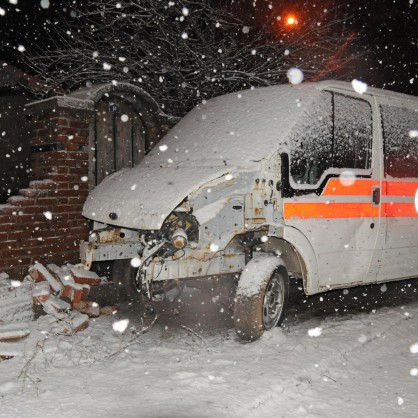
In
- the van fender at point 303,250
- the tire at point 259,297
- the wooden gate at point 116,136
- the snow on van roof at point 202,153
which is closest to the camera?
the snow on van roof at point 202,153

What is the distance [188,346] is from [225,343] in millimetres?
351

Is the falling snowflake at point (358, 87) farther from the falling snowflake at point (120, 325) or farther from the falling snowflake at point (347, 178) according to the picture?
the falling snowflake at point (120, 325)

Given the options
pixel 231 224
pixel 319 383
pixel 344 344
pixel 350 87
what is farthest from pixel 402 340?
pixel 350 87

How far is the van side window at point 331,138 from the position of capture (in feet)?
15.6

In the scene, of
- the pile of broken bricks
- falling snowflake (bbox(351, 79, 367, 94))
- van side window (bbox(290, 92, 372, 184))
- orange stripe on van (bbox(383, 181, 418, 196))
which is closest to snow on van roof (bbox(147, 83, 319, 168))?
van side window (bbox(290, 92, 372, 184))

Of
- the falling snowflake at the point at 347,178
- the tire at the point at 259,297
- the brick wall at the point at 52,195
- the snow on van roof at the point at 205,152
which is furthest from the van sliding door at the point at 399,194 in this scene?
the brick wall at the point at 52,195

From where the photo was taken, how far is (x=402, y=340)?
4.70 meters

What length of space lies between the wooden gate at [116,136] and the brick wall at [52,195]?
1.80 ft

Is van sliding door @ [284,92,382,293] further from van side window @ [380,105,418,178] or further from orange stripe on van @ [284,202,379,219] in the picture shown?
van side window @ [380,105,418,178]

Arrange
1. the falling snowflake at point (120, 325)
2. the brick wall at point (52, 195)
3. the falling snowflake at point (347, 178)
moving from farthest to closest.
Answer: the brick wall at point (52, 195) → the falling snowflake at point (347, 178) → the falling snowflake at point (120, 325)

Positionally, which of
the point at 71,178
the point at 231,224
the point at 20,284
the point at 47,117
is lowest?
the point at 20,284

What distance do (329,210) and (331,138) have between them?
739 millimetres

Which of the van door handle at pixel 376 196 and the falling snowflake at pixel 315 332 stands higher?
the van door handle at pixel 376 196

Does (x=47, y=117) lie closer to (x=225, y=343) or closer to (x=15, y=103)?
(x=15, y=103)
